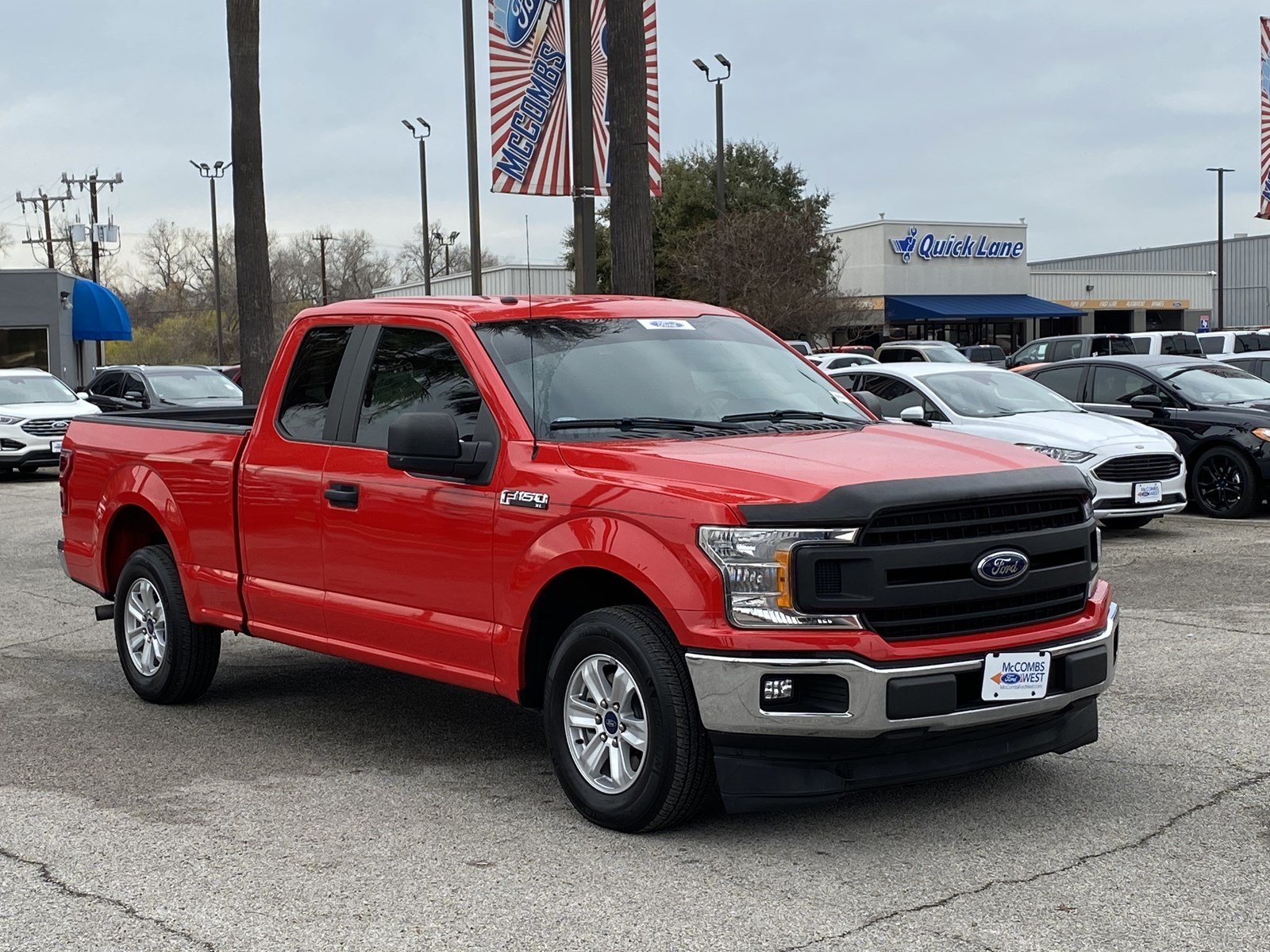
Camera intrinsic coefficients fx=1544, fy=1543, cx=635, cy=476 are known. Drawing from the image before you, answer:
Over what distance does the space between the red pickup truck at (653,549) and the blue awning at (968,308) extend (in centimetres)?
4922

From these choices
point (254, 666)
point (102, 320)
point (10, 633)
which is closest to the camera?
point (254, 666)

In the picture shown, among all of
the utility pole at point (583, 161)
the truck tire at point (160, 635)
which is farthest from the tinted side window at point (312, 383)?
the utility pole at point (583, 161)

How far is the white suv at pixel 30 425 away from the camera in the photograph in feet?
76.3

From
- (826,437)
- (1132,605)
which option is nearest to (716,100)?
(1132,605)

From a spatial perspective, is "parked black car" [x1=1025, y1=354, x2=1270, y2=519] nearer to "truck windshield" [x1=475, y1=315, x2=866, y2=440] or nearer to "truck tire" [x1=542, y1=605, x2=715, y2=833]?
"truck windshield" [x1=475, y1=315, x2=866, y2=440]

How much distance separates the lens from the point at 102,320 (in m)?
44.9

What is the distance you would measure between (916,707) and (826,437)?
1.34 meters

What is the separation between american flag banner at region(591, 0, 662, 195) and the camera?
13914mm

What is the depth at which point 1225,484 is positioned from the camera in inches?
629

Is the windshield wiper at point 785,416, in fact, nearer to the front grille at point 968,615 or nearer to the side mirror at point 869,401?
the side mirror at point 869,401

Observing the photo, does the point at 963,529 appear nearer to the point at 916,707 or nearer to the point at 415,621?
the point at 916,707

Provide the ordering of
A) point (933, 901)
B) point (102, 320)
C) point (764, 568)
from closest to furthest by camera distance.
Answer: point (933, 901) < point (764, 568) < point (102, 320)

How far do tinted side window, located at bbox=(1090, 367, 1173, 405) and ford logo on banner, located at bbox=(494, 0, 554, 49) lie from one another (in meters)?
7.22

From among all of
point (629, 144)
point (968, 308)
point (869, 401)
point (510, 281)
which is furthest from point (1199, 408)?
point (968, 308)
